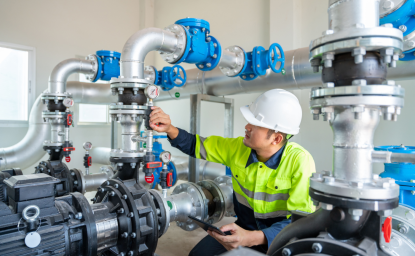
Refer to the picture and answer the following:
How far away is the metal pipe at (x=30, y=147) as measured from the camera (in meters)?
3.38

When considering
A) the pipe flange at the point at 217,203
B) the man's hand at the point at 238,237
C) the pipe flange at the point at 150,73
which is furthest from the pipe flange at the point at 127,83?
the pipe flange at the point at 150,73

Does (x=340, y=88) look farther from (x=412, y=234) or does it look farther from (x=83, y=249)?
(x=83, y=249)

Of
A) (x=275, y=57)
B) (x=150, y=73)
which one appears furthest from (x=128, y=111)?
(x=150, y=73)

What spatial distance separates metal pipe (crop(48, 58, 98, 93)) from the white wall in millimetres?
2195

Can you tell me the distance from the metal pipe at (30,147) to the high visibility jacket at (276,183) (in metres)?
2.90

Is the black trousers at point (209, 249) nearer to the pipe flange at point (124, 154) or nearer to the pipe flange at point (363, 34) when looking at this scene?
the pipe flange at point (124, 154)

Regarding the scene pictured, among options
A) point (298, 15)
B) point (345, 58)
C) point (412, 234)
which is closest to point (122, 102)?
point (345, 58)

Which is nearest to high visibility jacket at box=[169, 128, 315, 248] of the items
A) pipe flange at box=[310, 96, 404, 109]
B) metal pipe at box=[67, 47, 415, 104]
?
pipe flange at box=[310, 96, 404, 109]

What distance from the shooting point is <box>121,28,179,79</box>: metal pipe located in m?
1.42

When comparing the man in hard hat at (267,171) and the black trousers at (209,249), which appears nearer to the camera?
the man in hard hat at (267,171)

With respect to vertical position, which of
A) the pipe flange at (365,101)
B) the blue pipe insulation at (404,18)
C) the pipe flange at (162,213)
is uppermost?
the blue pipe insulation at (404,18)

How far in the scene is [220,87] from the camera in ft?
9.55

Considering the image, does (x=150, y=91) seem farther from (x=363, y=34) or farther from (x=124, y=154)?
(x=363, y=34)

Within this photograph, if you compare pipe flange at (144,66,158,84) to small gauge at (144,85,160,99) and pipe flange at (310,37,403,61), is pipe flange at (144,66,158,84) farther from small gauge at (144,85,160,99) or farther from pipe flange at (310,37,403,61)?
pipe flange at (310,37,403,61)
